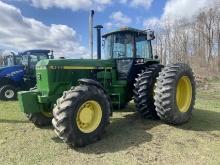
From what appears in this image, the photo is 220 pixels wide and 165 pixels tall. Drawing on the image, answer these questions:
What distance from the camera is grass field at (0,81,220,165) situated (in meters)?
5.76

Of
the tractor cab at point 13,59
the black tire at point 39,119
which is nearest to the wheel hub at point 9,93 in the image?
the tractor cab at point 13,59

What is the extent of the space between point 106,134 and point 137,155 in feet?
4.56

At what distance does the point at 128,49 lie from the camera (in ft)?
28.6

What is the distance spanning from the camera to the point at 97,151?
243 inches

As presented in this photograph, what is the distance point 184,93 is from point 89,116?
123 inches

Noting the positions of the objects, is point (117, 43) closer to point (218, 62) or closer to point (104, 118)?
point (104, 118)

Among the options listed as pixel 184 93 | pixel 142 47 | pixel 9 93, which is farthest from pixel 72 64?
pixel 9 93

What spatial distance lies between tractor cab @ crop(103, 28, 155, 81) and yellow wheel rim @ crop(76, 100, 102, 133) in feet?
6.59

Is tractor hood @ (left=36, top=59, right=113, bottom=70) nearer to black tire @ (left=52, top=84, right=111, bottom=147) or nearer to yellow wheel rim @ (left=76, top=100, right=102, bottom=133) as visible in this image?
black tire @ (left=52, top=84, right=111, bottom=147)

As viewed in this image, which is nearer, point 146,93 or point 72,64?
point 72,64

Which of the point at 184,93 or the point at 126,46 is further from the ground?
the point at 126,46

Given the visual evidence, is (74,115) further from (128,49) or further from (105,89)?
(128,49)

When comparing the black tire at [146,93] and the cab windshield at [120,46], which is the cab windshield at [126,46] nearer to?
the cab windshield at [120,46]

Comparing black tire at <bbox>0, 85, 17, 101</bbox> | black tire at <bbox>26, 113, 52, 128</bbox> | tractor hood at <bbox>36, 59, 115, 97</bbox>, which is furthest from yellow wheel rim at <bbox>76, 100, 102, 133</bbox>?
black tire at <bbox>0, 85, 17, 101</bbox>
